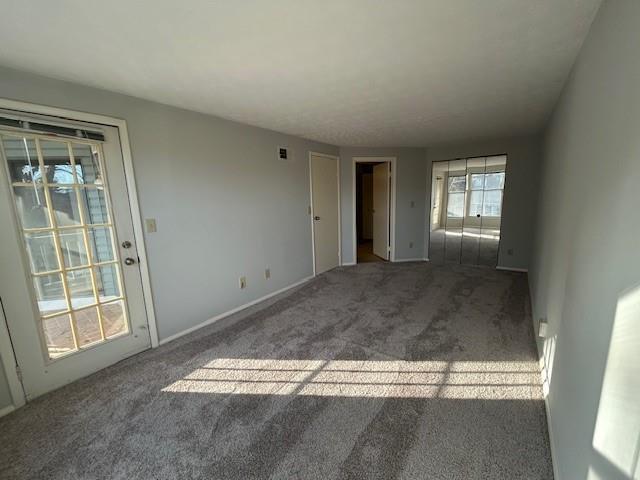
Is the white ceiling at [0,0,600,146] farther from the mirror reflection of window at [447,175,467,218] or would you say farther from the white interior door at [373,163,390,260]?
the white interior door at [373,163,390,260]

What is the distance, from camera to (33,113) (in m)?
1.85

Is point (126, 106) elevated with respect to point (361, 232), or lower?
elevated

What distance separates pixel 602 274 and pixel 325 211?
151 inches

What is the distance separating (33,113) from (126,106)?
584mm

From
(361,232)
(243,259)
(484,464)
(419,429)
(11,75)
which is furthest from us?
(361,232)

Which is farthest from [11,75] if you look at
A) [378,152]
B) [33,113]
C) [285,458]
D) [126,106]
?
[378,152]

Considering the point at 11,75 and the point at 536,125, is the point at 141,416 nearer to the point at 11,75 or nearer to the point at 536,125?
the point at 11,75

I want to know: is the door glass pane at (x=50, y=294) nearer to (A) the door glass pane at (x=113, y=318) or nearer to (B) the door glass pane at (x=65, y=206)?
(A) the door glass pane at (x=113, y=318)

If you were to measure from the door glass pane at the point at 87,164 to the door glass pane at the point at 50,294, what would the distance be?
2.44 feet

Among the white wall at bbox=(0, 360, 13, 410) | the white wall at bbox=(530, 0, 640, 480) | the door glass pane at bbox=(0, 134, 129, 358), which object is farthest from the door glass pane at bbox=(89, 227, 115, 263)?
the white wall at bbox=(530, 0, 640, 480)

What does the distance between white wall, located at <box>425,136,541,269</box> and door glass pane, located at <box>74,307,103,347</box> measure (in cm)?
528

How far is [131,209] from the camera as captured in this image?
7.73 feet

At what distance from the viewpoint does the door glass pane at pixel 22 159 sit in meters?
1.80

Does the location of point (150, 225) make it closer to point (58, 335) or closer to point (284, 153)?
point (58, 335)
